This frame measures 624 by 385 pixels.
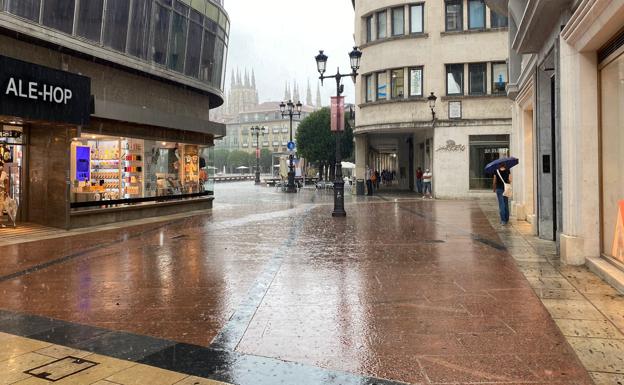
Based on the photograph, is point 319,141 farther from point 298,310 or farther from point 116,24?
point 298,310

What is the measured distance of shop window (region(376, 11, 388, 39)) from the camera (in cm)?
2953

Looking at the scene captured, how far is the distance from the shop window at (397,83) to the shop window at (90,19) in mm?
17952

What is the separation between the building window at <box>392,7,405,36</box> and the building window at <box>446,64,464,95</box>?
139 inches

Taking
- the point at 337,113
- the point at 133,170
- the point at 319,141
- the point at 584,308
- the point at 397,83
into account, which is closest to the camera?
the point at 584,308

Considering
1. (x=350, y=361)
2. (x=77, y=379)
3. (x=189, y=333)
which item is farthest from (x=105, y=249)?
(x=350, y=361)

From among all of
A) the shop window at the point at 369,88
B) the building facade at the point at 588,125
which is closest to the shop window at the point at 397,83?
the shop window at the point at 369,88

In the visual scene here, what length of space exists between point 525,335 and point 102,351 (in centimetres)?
400

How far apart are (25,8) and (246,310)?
11.1 metres

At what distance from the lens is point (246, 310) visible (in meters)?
5.85

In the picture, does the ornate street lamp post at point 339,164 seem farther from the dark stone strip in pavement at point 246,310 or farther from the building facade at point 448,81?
the building facade at point 448,81

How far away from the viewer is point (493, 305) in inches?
231

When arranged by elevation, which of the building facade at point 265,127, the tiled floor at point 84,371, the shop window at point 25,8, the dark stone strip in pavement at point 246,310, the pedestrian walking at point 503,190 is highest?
the building facade at point 265,127

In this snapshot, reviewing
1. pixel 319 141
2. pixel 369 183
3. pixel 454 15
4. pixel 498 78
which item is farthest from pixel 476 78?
pixel 319 141

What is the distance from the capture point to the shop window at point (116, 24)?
15.5 m
